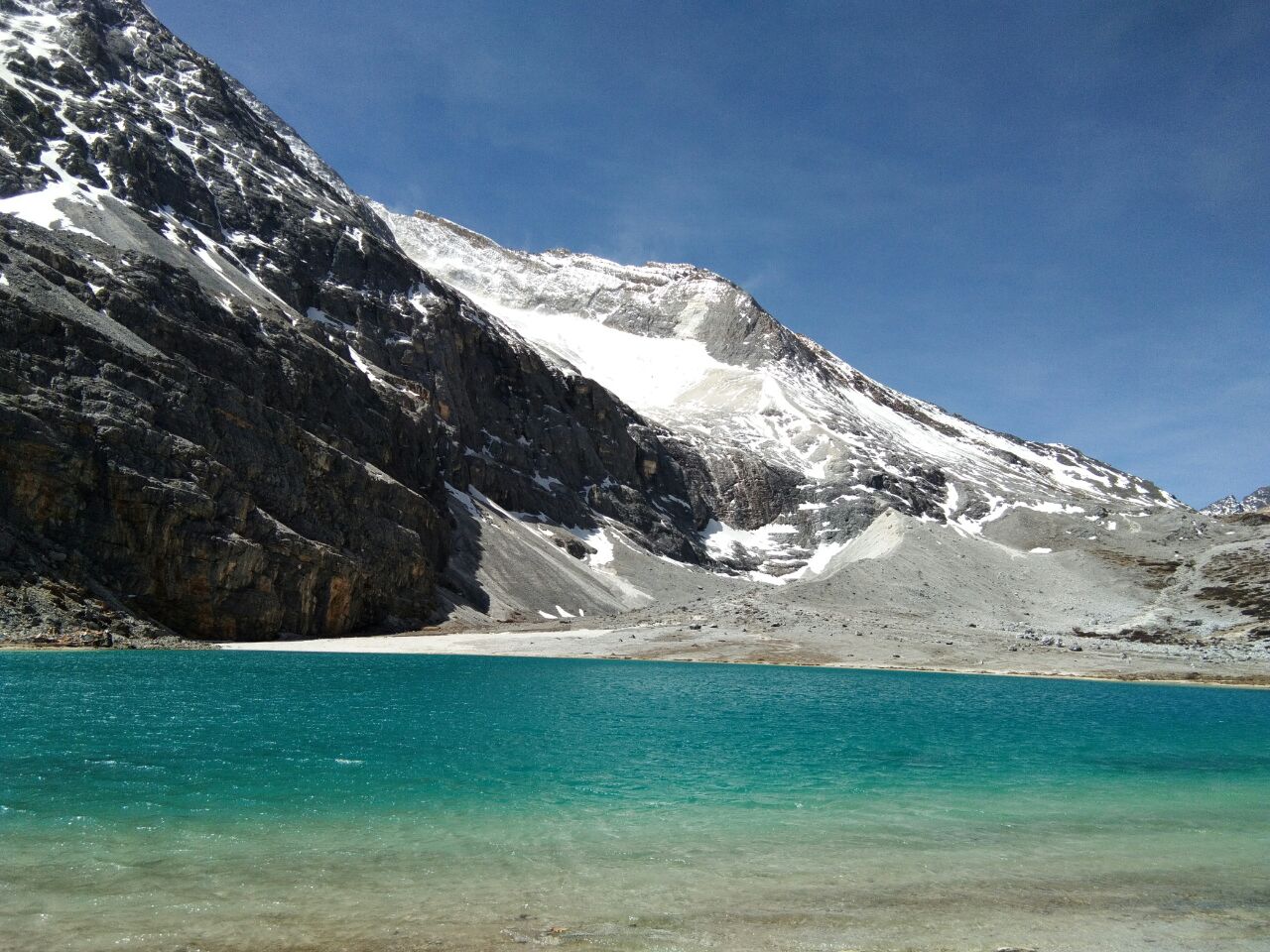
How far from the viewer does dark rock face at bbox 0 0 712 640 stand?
50031 millimetres

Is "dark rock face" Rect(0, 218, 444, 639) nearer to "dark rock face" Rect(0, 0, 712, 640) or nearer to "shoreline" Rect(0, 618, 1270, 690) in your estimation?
"dark rock face" Rect(0, 0, 712, 640)

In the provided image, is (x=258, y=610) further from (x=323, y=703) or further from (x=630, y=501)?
(x=630, y=501)

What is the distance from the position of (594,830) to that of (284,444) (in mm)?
60727

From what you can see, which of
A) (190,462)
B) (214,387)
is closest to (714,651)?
(190,462)

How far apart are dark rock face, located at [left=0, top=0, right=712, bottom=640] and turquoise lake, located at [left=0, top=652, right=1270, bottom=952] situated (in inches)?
1016

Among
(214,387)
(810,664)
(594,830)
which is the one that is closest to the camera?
(594,830)

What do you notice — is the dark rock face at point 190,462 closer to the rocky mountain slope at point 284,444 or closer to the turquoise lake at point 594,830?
the rocky mountain slope at point 284,444

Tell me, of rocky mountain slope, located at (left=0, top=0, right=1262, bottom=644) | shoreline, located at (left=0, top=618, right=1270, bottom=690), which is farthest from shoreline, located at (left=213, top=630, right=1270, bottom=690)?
rocky mountain slope, located at (left=0, top=0, right=1262, bottom=644)

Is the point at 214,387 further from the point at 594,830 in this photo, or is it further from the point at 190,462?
the point at 594,830

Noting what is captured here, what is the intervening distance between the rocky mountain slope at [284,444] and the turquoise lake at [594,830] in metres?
26.7

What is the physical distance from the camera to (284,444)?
66.9 metres

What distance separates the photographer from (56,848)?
10625mm

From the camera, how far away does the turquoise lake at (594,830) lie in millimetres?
9133

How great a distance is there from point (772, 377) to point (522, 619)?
13079cm
